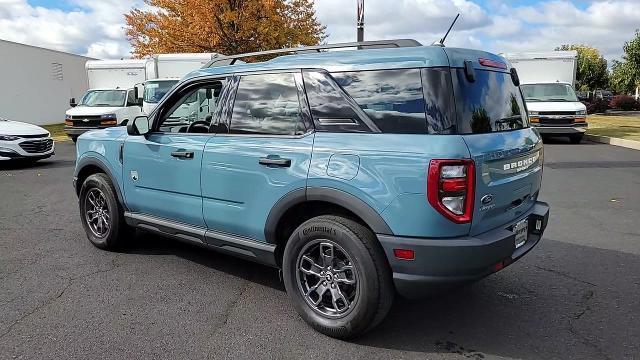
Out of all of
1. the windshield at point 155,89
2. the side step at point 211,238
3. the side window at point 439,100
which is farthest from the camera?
the windshield at point 155,89

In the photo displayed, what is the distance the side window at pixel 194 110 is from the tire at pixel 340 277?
1418mm

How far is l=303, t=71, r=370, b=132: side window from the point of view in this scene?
3.25 meters

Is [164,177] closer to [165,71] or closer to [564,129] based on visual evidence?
[165,71]

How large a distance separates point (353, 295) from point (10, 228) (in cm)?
494

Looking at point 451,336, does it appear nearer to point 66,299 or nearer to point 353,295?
point 353,295

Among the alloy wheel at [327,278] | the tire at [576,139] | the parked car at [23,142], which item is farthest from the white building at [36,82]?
the alloy wheel at [327,278]

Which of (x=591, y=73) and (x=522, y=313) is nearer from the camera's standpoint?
(x=522, y=313)

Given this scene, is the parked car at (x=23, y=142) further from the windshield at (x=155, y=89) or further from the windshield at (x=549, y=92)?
the windshield at (x=549, y=92)

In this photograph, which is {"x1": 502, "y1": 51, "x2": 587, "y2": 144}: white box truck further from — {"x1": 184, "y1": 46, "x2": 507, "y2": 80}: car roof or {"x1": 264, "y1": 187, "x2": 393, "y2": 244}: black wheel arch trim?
{"x1": 264, "y1": 187, "x2": 393, "y2": 244}: black wheel arch trim

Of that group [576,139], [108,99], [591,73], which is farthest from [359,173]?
[591,73]

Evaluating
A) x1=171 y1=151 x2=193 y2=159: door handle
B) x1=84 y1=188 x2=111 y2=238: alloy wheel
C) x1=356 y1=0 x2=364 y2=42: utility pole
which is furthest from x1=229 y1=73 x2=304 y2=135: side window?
x1=356 y1=0 x2=364 y2=42: utility pole

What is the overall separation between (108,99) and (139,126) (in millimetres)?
14605

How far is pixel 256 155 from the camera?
3600mm

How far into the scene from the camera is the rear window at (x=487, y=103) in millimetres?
3033
